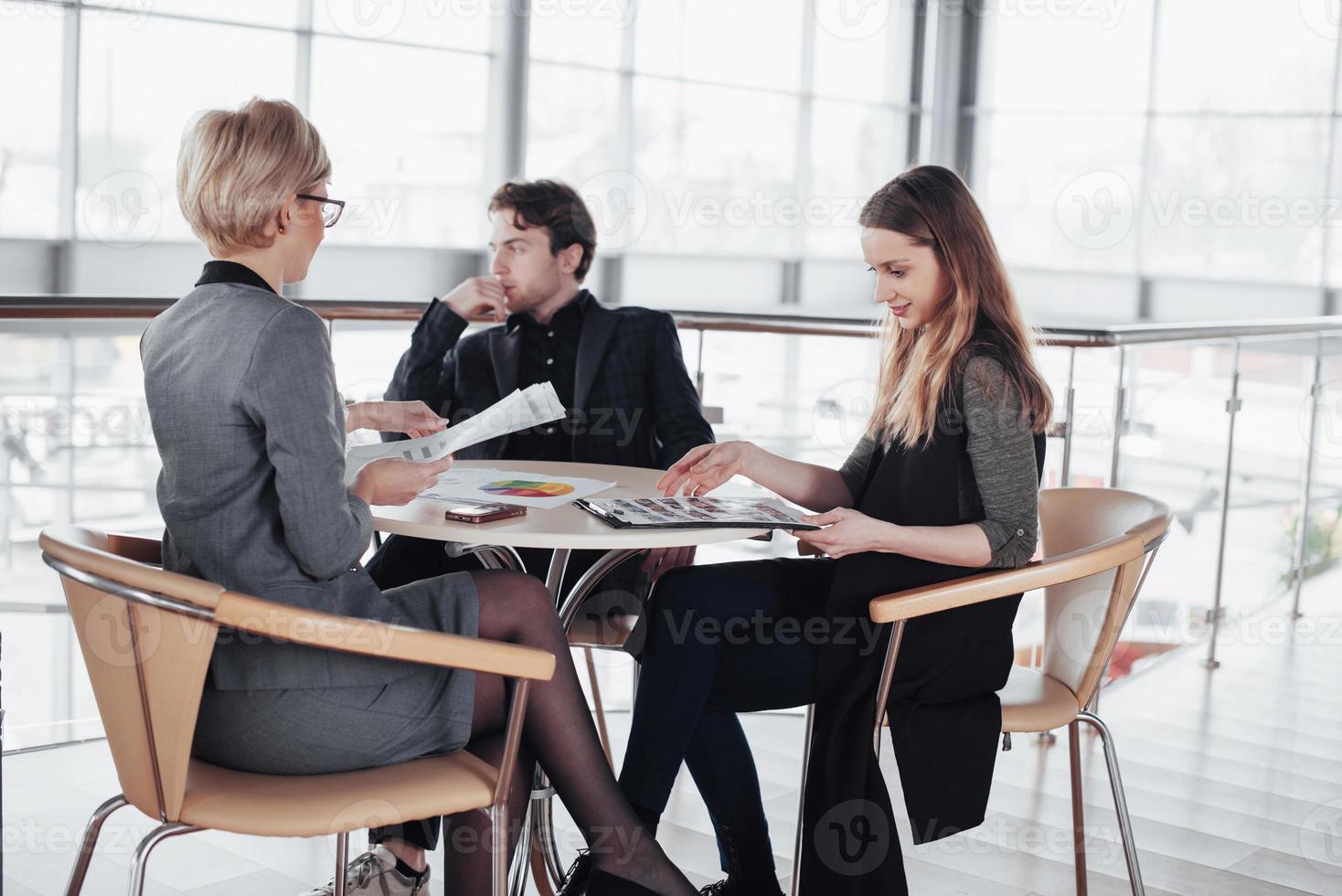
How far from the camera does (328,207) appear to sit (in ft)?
5.25

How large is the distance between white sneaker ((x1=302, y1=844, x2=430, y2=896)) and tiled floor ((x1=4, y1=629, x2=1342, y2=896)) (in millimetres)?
346

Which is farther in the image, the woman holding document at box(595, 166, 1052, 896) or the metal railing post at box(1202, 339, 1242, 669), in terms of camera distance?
the metal railing post at box(1202, 339, 1242, 669)

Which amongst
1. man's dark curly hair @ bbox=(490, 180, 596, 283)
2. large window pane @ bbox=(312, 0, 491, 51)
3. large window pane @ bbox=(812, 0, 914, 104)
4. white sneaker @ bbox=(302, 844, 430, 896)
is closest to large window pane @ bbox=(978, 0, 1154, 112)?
large window pane @ bbox=(812, 0, 914, 104)

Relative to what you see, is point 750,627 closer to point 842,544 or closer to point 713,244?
point 842,544

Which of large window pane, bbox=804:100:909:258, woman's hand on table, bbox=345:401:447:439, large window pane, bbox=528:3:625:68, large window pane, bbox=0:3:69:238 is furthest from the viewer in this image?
large window pane, bbox=804:100:909:258

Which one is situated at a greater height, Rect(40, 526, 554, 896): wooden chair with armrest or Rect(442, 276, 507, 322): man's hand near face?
Rect(442, 276, 507, 322): man's hand near face

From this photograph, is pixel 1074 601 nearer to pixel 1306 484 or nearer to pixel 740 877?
pixel 740 877

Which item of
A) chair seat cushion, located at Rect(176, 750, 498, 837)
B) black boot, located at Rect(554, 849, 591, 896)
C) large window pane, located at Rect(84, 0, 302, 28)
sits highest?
large window pane, located at Rect(84, 0, 302, 28)

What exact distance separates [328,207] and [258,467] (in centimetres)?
36

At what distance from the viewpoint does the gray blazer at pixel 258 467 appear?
1.40 meters

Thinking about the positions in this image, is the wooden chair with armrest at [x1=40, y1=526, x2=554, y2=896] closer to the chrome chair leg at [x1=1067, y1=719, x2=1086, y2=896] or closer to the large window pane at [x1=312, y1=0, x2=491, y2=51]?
the chrome chair leg at [x1=1067, y1=719, x2=1086, y2=896]

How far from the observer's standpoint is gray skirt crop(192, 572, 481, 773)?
1429 mm

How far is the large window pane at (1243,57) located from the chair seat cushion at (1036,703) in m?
9.71

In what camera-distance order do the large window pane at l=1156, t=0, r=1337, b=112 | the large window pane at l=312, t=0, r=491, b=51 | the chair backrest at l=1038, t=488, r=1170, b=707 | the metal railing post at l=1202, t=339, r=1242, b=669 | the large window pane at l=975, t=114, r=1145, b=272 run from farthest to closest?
the large window pane at l=975, t=114, r=1145, b=272
the large window pane at l=1156, t=0, r=1337, b=112
the large window pane at l=312, t=0, r=491, b=51
the metal railing post at l=1202, t=339, r=1242, b=669
the chair backrest at l=1038, t=488, r=1170, b=707
